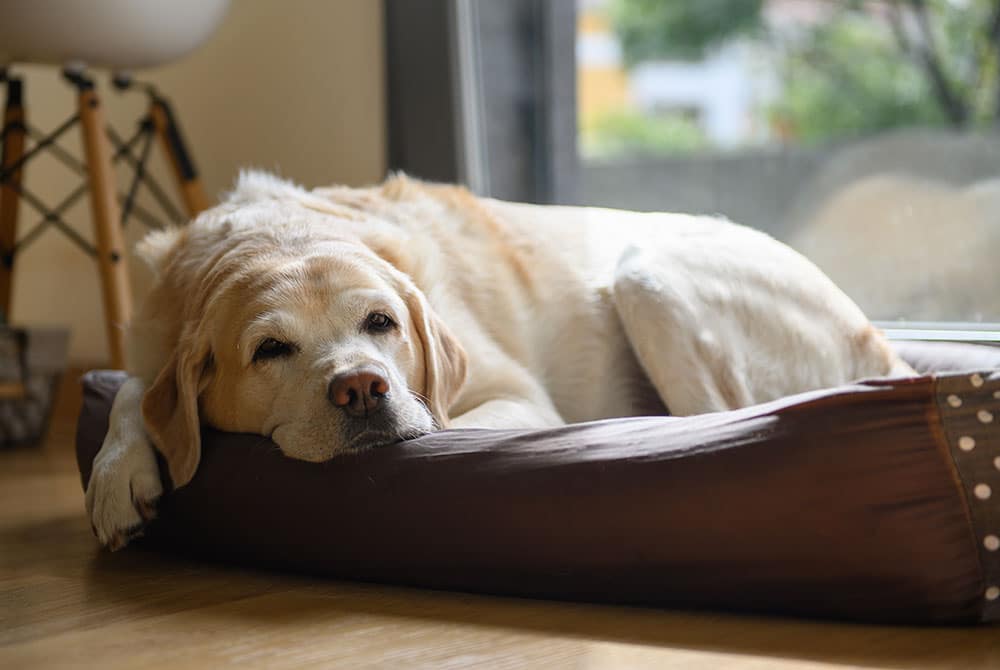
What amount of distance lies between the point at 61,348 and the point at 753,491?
2.62 m

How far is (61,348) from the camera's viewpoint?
133 inches

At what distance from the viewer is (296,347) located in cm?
180

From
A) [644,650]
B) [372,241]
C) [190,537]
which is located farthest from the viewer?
[372,241]

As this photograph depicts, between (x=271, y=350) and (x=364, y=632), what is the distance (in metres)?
0.57

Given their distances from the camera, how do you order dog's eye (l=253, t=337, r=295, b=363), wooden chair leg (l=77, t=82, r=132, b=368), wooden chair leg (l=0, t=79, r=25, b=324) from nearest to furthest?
dog's eye (l=253, t=337, r=295, b=363) < wooden chair leg (l=77, t=82, r=132, b=368) < wooden chair leg (l=0, t=79, r=25, b=324)

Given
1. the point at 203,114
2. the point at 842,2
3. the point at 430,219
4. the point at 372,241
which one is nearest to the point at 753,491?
the point at 372,241

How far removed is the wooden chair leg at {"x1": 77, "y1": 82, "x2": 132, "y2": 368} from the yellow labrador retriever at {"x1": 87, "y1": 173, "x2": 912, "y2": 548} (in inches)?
36.2

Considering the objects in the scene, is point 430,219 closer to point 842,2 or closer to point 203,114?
point 203,114

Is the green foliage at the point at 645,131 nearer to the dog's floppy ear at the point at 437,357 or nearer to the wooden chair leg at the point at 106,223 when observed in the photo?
the wooden chair leg at the point at 106,223

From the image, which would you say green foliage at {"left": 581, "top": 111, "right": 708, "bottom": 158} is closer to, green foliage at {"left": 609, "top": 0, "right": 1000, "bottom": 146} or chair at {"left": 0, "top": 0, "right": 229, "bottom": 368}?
green foliage at {"left": 609, "top": 0, "right": 1000, "bottom": 146}

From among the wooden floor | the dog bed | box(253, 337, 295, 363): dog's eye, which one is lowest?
the wooden floor

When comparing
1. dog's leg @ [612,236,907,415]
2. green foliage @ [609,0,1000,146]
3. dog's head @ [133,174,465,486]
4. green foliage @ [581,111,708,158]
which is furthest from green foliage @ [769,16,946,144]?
dog's head @ [133,174,465,486]

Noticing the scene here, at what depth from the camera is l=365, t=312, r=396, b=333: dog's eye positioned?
6.10 ft

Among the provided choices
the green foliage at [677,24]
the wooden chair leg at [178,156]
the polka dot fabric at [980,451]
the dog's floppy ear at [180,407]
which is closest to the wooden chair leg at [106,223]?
the wooden chair leg at [178,156]
